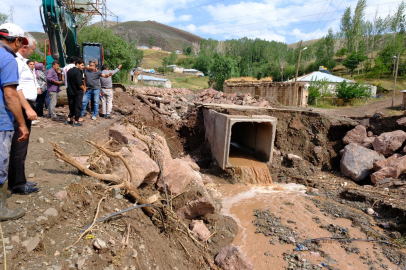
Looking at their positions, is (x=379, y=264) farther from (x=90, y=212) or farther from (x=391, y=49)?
(x=391, y=49)

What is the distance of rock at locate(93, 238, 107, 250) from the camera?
7.48 ft

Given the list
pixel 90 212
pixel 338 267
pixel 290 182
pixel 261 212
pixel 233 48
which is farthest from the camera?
pixel 233 48

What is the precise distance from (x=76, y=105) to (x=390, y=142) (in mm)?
8089

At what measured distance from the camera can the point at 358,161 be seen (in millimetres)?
7410

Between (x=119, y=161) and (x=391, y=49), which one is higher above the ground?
(x=391, y=49)

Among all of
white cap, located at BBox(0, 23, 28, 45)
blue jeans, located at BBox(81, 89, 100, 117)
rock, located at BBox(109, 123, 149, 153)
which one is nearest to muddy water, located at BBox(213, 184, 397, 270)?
rock, located at BBox(109, 123, 149, 153)

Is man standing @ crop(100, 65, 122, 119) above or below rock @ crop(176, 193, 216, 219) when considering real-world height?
above

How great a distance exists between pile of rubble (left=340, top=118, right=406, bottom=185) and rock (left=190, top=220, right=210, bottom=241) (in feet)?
16.3

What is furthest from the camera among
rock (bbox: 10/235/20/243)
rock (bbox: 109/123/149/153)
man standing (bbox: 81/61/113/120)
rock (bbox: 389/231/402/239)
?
man standing (bbox: 81/61/113/120)

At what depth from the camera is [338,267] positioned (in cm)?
404

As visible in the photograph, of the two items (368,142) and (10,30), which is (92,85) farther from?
(368,142)

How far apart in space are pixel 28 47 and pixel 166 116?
8.60 m

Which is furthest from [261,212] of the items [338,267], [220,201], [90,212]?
[90,212]

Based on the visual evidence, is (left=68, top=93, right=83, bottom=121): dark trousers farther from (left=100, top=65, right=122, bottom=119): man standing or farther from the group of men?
the group of men
